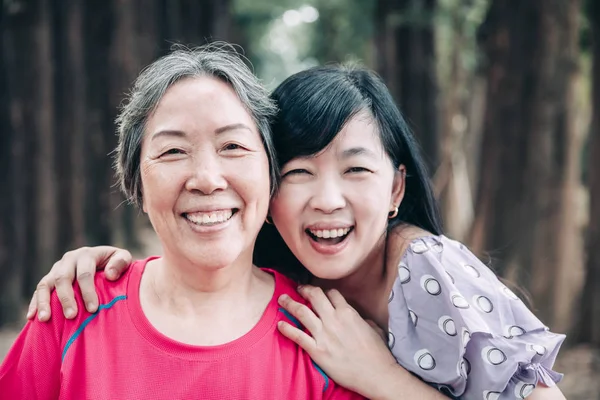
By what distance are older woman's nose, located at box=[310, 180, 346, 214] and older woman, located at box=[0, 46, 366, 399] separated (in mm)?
223

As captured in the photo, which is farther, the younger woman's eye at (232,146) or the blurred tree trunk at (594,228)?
the blurred tree trunk at (594,228)

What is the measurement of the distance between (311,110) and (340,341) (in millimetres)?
898

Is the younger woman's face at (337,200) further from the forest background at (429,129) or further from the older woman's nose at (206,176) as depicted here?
the forest background at (429,129)

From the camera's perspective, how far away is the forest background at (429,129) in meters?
6.58

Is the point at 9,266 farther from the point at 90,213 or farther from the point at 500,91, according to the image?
the point at 500,91

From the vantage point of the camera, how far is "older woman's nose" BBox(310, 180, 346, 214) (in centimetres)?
254

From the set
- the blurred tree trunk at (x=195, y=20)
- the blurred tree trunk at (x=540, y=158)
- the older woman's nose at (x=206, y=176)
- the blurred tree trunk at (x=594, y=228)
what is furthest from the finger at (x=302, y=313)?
the blurred tree trunk at (x=195, y=20)

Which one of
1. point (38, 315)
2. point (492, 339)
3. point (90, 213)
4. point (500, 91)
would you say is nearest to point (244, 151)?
point (38, 315)

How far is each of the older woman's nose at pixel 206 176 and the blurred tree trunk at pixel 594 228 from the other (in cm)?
527

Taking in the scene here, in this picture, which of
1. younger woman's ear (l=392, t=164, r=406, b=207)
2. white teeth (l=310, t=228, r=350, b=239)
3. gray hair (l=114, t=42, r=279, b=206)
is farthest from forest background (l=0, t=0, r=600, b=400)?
gray hair (l=114, t=42, r=279, b=206)

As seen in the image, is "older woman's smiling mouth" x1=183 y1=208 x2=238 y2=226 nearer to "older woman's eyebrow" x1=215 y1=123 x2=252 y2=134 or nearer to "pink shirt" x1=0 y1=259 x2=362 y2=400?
"older woman's eyebrow" x1=215 y1=123 x2=252 y2=134

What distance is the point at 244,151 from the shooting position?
236 centimetres

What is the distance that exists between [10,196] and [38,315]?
225 inches

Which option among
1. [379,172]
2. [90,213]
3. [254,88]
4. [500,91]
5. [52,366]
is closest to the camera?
[52,366]
